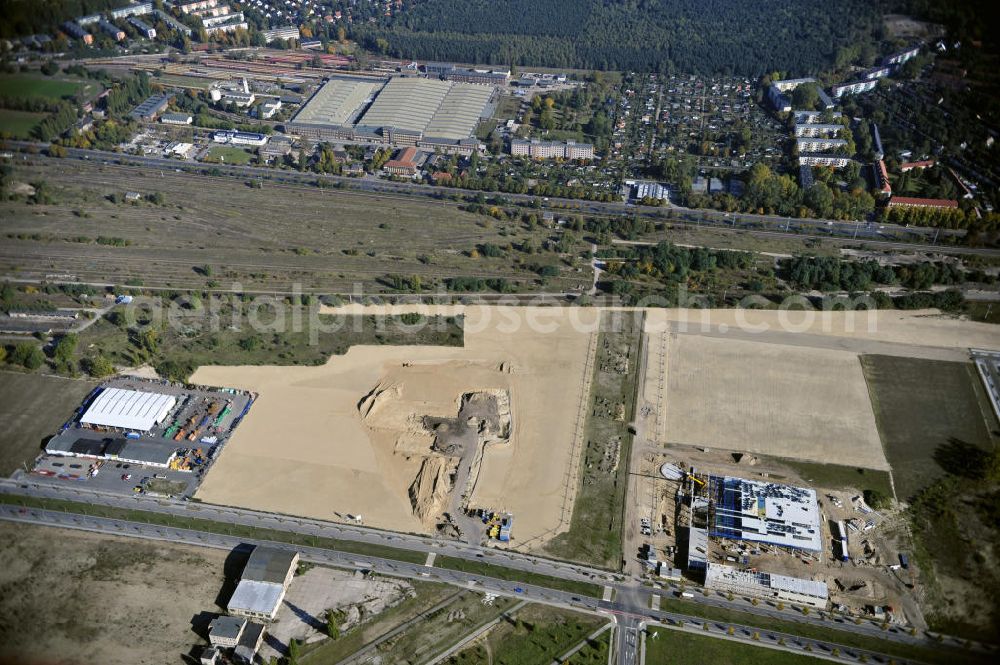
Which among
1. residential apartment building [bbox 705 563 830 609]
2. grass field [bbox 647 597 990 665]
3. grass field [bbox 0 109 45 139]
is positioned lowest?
grass field [bbox 647 597 990 665]

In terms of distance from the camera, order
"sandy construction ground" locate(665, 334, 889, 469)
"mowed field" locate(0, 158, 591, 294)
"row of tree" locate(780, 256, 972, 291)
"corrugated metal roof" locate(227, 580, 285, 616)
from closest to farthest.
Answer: "corrugated metal roof" locate(227, 580, 285, 616) < "sandy construction ground" locate(665, 334, 889, 469) < "row of tree" locate(780, 256, 972, 291) < "mowed field" locate(0, 158, 591, 294)

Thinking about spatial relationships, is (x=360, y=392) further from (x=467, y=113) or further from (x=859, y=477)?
(x=467, y=113)

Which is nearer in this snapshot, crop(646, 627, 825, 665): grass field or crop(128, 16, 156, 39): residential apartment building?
crop(646, 627, 825, 665): grass field

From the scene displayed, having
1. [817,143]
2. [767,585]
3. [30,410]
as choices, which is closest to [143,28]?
[30,410]

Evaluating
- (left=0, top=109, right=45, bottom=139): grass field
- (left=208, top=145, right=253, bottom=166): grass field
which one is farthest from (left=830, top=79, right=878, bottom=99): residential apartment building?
(left=0, top=109, right=45, bottom=139): grass field

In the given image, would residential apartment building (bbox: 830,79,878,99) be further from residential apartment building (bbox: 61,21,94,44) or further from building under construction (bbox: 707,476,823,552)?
residential apartment building (bbox: 61,21,94,44)

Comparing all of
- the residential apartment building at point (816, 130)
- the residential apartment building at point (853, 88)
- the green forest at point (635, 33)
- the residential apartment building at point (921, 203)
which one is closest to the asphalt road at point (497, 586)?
the residential apartment building at point (921, 203)

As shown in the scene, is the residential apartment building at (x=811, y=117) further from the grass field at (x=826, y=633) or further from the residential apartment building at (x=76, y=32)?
the residential apartment building at (x=76, y=32)
